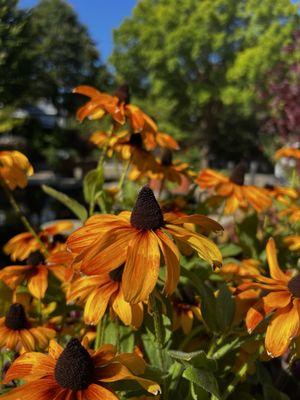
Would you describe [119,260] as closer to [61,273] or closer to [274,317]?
[274,317]

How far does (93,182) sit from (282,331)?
33.8 inches

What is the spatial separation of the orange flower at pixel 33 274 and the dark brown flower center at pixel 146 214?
1.57 ft

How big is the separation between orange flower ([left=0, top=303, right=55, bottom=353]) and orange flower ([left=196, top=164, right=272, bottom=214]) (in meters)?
0.80

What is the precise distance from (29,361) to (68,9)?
93.2 feet

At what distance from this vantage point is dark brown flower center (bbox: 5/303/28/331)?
3.85ft

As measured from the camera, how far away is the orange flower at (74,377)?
0.81 meters

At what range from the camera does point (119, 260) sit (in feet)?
2.80

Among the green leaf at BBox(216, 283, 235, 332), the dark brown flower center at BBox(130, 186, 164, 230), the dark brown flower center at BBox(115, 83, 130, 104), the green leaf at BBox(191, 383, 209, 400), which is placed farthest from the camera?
the dark brown flower center at BBox(115, 83, 130, 104)

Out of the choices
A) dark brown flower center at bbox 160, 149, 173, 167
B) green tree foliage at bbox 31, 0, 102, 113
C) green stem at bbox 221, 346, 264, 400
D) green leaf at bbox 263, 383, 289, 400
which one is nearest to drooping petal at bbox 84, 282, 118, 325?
green stem at bbox 221, 346, 264, 400

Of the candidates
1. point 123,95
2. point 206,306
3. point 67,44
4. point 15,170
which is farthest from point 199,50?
point 206,306

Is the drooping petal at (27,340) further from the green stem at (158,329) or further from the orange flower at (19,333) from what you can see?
the green stem at (158,329)

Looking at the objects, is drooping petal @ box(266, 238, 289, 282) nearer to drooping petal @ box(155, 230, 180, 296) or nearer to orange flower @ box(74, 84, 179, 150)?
drooping petal @ box(155, 230, 180, 296)

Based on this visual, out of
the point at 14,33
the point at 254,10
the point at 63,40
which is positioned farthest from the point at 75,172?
the point at 14,33

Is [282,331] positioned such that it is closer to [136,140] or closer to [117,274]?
[117,274]
